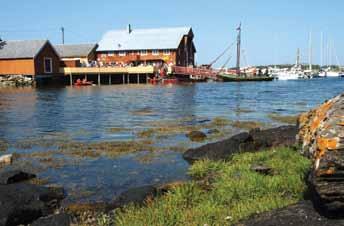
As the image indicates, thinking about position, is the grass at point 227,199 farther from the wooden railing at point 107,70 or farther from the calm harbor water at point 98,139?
the wooden railing at point 107,70

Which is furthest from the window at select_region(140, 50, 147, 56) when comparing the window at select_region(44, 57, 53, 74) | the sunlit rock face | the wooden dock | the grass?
the sunlit rock face

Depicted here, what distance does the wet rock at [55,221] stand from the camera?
6.89m

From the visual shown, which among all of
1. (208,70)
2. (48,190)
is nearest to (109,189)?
(48,190)

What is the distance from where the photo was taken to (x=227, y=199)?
705cm

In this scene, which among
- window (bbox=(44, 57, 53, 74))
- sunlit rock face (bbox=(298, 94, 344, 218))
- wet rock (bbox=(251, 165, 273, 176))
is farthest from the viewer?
window (bbox=(44, 57, 53, 74))

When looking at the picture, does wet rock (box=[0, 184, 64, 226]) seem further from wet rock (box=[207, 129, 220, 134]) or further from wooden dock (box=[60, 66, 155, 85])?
wooden dock (box=[60, 66, 155, 85])

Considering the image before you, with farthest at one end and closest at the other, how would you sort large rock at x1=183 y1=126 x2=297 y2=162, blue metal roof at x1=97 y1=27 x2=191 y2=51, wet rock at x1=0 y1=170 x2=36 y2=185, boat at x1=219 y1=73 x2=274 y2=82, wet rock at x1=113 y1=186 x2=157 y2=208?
boat at x1=219 y1=73 x2=274 y2=82 → blue metal roof at x1=97 y1=27 x2=191 y2=51 → large rock at x1=183 y1=126 x2=297 y2=162 → wet rock at x1=0 y1=170 x2=36 y2=185 → wet rock at x1=113 y1=186 x2=157 y2=208

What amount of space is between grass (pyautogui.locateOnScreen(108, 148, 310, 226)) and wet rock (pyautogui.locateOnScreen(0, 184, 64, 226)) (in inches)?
61.5

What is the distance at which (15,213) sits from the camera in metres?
7.50

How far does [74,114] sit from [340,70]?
153340 mm

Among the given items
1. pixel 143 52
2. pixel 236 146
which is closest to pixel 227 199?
pixel 236 146

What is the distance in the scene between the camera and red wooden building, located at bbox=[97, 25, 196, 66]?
84.6m

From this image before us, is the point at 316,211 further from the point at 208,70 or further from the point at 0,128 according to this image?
the point at 208,70

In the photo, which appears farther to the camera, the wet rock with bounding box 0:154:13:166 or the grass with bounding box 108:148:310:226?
the wet rock with bounding box 0:154:13:166
